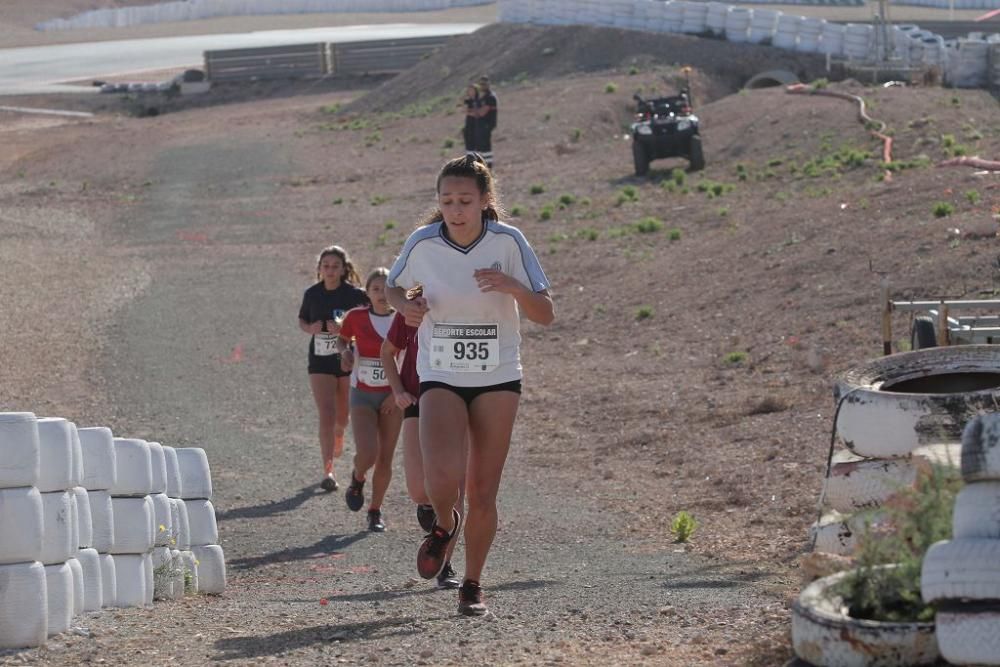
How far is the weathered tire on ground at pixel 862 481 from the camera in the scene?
7227mm

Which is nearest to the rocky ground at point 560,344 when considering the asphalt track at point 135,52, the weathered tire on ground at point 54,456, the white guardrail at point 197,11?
the weathered tire on ground at point 54,456

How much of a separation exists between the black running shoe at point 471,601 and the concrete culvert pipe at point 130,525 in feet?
5.56

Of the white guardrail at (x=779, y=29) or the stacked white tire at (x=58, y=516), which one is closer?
the stacked white tire at (x=58, y=516)

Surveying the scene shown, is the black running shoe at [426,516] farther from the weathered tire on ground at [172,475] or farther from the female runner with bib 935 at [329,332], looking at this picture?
the female runner with bib 935 at [329,332]

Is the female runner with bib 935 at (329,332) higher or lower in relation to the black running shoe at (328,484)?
higher

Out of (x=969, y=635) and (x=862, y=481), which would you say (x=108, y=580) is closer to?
(x=862, y=481)

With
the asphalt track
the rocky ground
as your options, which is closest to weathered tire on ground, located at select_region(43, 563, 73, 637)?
the rocky ground

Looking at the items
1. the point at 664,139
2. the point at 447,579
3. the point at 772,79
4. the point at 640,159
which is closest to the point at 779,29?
the point at 772,79

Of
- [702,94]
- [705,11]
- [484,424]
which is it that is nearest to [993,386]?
[484,424]

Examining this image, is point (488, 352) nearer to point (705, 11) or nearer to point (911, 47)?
point (911, 47)

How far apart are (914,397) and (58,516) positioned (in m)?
3.65

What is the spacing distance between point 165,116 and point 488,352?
46853 mm

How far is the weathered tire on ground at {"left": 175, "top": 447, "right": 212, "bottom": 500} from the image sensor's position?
9.10m

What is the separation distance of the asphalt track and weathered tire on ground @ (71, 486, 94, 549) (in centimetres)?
5566
